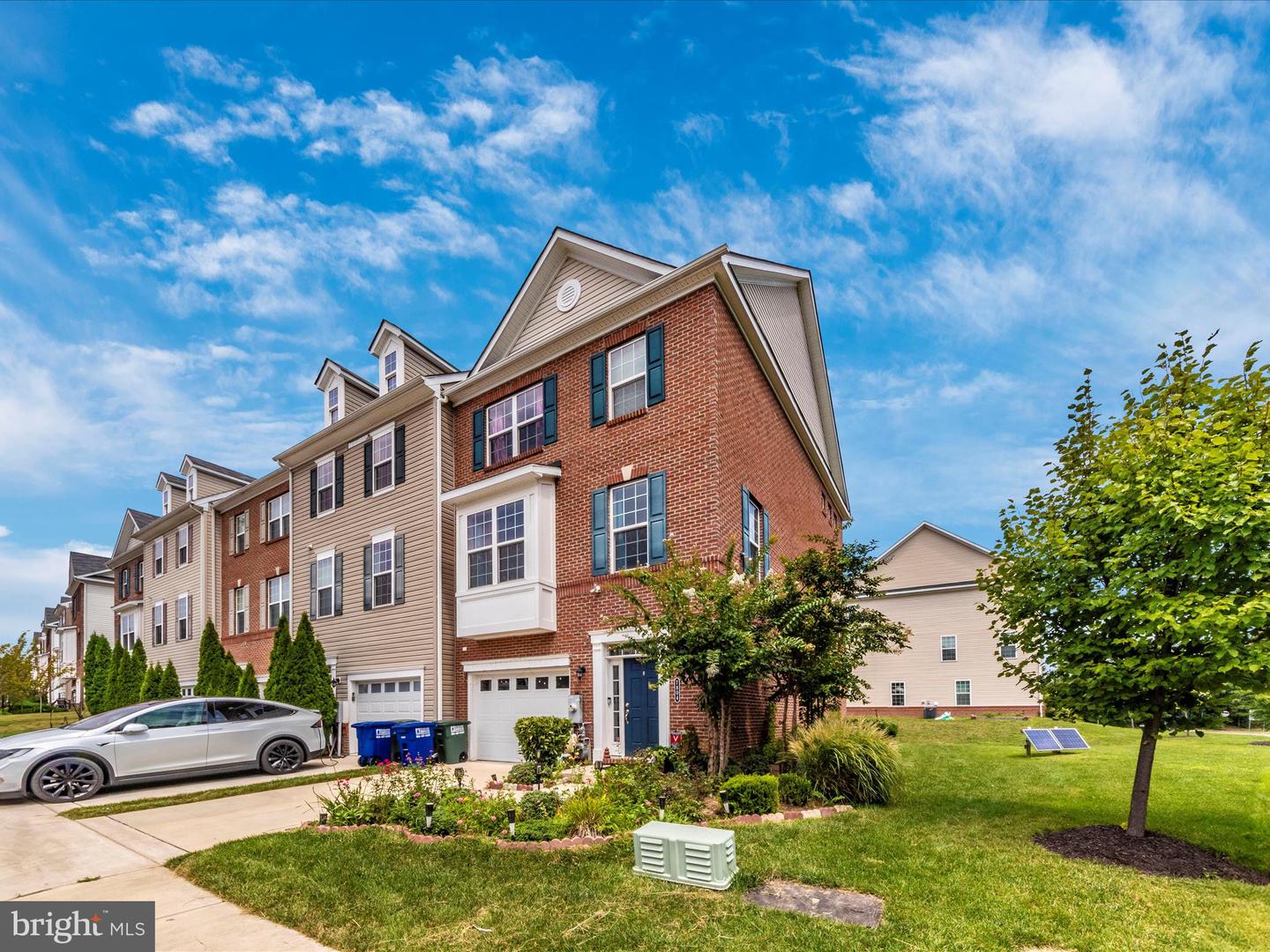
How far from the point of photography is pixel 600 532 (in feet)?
49.8

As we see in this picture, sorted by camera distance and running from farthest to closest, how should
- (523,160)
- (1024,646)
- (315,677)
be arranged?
(315,677) → (523,160) → (1024,646)

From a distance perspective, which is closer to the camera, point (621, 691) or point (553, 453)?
point (621, 691)

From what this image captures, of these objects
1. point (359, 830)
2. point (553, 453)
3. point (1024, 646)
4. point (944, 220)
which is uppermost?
point (944, 220)

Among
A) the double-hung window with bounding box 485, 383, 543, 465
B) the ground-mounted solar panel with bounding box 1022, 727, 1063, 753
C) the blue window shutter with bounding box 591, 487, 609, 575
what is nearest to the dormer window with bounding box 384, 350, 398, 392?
the double-hung window with bounding box 485, 383, 543, 465

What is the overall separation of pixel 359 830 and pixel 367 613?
1171cm

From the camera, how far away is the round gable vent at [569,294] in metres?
16.8

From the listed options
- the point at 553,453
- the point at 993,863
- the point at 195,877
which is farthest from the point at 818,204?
the point at 195,877

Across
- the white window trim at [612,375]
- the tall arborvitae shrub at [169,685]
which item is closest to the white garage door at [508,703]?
the white window trim at [612,375]

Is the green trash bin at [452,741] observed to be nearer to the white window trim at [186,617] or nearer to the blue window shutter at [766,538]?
the blue window shutter at [766,538]

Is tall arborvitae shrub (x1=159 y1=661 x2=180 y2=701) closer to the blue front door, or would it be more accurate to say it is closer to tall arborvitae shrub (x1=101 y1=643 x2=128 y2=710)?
tall arborvitae shrub (x1=101 y1=643 x2=128 y2=710)

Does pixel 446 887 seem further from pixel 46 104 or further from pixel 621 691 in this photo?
pixel 46 104

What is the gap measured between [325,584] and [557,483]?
10168mm

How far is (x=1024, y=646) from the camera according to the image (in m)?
9.91

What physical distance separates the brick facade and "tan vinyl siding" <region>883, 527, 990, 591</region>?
19.1 meters
